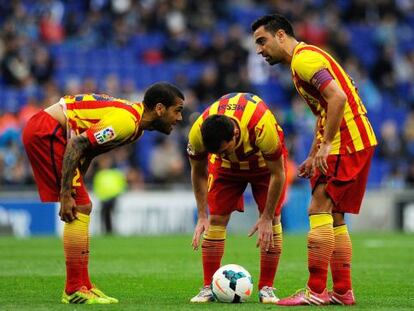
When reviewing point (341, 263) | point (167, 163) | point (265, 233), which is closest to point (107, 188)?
point (167, 163)

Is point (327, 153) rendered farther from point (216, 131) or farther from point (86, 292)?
point (86, 292)

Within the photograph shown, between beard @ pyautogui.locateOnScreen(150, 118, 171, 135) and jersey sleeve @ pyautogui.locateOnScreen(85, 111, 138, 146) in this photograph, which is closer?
jersey sleeve @ pyautogui.locateOnScreen(85, 111, 138, 146)

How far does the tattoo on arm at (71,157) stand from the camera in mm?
8711

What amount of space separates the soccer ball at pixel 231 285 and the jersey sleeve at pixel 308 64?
1.79 meters

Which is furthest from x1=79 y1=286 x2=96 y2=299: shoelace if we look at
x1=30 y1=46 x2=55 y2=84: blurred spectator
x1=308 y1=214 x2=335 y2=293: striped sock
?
x1=30 y1=46 x2=55 y2=84: blurred spectator

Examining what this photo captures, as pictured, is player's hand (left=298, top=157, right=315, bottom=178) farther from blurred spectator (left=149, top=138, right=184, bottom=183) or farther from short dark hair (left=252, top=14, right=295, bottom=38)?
blurred spectator (left=149, top=138, right=184, bottom=183)

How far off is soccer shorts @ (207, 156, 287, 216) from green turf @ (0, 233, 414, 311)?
0.88 meters

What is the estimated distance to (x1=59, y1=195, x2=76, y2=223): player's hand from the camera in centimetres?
884

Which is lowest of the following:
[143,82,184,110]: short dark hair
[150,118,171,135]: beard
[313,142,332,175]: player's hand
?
[313,142,332,175]: player's hand

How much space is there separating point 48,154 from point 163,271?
158 inches

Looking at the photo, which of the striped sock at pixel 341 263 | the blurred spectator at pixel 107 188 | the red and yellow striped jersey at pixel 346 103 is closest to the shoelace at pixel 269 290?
the striped sock at pixel 341 263

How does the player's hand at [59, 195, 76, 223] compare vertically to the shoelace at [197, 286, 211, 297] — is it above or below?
above

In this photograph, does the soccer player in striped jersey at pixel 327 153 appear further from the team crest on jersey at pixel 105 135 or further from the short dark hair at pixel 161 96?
the team crest on jersey at pixel 105 135

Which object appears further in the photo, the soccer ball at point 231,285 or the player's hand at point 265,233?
the soccer ball at point 231,285
